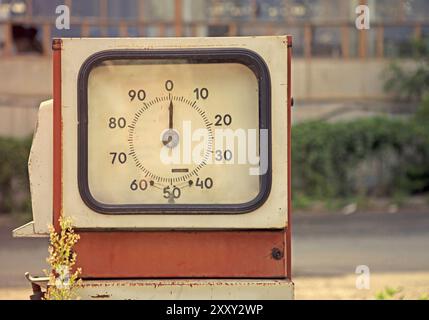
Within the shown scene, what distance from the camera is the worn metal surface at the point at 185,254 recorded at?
4113 millimetres

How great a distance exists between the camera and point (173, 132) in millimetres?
4191

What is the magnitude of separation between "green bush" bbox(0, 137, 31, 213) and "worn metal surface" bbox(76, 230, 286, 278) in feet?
A: 37.7

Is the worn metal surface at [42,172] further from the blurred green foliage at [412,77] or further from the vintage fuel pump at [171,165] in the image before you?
the blurred green foliage at [412,77]

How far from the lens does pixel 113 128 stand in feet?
13.8

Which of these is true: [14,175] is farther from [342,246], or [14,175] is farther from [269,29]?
[342,246]

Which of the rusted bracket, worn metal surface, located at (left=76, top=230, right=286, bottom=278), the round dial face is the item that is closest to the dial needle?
the round dial face

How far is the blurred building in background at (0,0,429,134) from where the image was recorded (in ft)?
58.4

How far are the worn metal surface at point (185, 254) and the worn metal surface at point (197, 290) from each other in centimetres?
6

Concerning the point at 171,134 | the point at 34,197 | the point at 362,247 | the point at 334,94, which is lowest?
the point at 362,247
